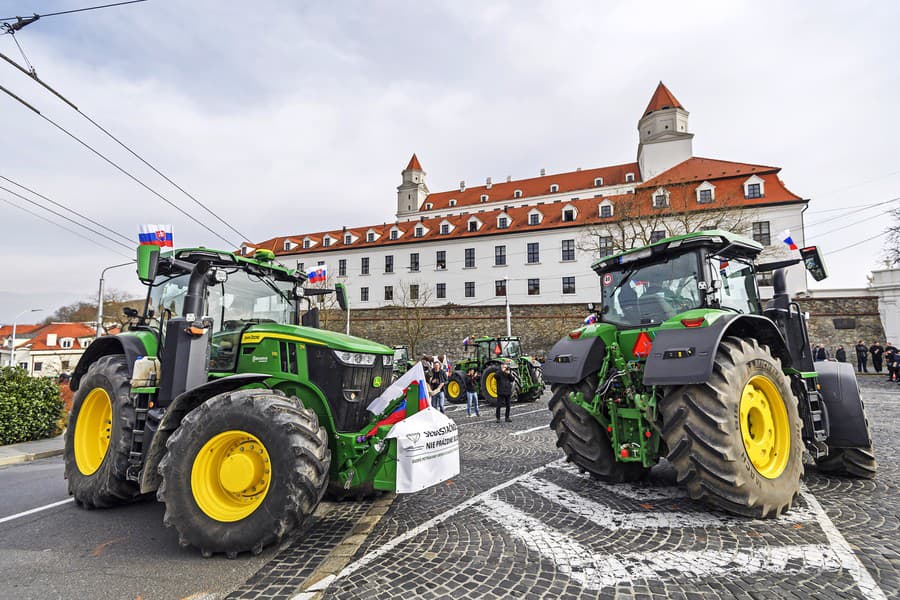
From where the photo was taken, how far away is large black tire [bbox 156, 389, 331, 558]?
320cm

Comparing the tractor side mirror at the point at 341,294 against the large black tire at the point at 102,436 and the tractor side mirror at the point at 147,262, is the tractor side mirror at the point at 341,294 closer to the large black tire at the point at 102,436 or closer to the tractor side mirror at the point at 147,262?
the tractor side mirror at the point at 147,262

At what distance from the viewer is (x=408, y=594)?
2.74m

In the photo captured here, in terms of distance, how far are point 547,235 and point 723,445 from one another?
131ft

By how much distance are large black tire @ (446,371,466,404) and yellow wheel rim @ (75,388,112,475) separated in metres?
12.5

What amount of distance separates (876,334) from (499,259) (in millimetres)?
27798

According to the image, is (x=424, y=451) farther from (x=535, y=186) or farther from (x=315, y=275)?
(x=535, y=186)

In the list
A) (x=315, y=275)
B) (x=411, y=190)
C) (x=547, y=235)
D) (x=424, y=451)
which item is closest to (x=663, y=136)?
(x=547, y=235)

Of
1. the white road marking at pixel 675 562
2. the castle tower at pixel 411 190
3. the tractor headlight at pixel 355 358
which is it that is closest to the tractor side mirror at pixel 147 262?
the tractor headlight at pixel 355 358

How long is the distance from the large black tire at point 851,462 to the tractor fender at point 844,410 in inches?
4.5

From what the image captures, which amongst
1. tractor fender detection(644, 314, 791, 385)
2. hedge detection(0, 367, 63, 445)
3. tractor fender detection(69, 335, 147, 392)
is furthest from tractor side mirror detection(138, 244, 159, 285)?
hedge detection(0, 367, 63, 445)

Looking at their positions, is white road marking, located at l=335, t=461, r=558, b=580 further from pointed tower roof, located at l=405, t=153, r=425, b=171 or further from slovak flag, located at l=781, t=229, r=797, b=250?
pointed tower roof, located at l=405, t=153, r=425, b=171

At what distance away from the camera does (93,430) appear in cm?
507

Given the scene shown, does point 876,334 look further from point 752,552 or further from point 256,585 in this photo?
point 256,585

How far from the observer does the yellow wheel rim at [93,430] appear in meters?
4.96
